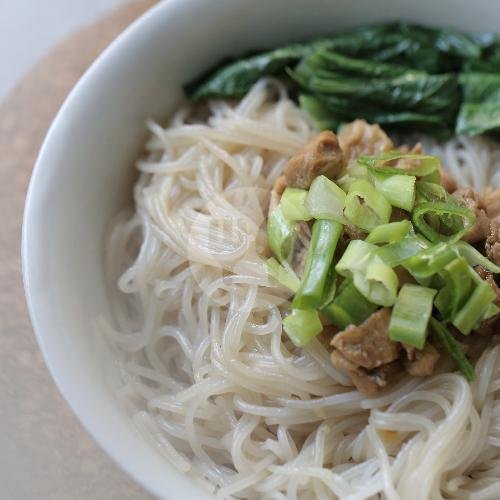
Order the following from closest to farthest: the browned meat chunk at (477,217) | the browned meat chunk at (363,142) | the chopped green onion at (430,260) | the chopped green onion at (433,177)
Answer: the chopped green onion at (430,260)
the browned meat chunk at (477,217)
the chopped green onion at (433,177)
the browned meat chunk at (363,142)

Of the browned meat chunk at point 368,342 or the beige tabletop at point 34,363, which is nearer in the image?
the browned meat chunk at point 368,342

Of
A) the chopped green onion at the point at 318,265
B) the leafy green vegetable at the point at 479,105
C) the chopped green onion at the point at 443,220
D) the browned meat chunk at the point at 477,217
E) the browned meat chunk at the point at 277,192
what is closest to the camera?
the chopped green onion at the point at 318,265

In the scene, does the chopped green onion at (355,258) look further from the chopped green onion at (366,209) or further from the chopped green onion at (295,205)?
the chopped green onion at (295,205)

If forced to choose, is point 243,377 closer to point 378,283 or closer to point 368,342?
point 368,342

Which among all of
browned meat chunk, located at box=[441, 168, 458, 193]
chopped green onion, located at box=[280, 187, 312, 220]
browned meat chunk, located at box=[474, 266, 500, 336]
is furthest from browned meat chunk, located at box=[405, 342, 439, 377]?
browned meat chunk, located at box=[441, 168, 458, 193]

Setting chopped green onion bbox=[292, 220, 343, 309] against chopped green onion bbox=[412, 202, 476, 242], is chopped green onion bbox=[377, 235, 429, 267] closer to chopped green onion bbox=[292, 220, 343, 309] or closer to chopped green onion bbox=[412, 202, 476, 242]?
chopped green onion bbox=[412, 202, 476, 242]

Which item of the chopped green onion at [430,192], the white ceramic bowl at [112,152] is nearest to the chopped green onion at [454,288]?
the chopped green onion at [430,192]
